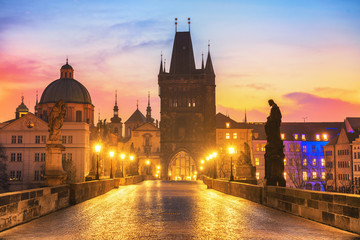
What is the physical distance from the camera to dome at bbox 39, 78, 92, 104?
112 meters

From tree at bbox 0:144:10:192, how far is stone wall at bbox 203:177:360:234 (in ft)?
236

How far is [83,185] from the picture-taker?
21859mm

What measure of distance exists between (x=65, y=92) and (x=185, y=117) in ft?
96.0

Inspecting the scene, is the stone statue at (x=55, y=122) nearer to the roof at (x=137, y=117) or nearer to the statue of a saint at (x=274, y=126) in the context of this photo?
the statue of a saint at (x=274, y=126)

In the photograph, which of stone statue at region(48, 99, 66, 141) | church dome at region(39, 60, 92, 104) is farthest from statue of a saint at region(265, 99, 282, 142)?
church dome at region(39, 60, 92, 104)

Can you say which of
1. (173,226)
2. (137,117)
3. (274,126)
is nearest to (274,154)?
(274,126)

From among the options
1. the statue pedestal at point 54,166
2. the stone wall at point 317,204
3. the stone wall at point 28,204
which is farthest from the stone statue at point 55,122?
the stone wall at point 317,204

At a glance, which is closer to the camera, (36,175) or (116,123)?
(36,175)

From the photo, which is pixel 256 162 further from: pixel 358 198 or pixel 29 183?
pixel 358 198

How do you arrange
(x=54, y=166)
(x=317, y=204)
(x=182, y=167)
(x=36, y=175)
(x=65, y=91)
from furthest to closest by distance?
(x=65, y=91) → (x=182, y=167) → (x=36, y=175) → (x=54, y=166) → (x=317, y=204)

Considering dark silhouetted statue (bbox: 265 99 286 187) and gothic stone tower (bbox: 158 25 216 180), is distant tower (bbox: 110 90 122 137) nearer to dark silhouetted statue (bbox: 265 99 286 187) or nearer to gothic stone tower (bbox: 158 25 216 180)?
gothic stone tower (bbox: 158 25 216 180)

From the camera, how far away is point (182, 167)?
107 meters

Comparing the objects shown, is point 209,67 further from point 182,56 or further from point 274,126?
point 274,126

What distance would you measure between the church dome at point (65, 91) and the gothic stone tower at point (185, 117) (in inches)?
794
